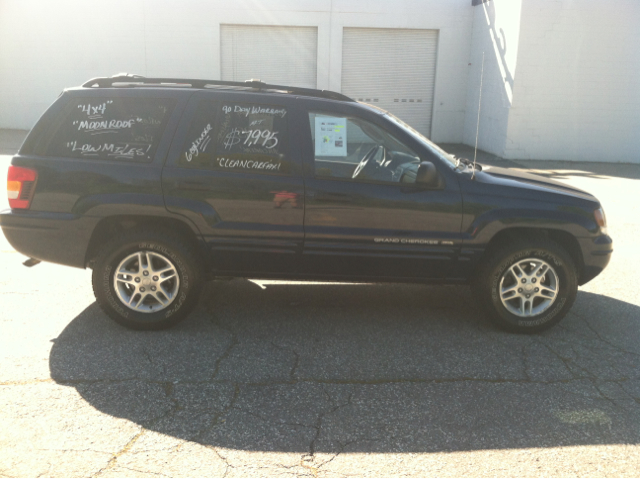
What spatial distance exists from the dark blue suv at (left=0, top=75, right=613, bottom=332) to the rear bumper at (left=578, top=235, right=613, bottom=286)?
167 millimetres

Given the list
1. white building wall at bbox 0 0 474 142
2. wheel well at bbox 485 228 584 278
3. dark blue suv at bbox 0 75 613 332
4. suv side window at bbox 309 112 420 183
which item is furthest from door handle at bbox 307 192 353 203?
white building wall at bbox 0 0 474 142

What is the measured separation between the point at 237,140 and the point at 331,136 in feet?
2.36

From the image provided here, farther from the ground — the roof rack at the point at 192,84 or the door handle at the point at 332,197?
the roof rack at the point at 192,84

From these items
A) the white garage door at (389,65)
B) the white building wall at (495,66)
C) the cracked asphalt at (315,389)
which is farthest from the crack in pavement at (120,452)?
the white garage door at (389,65)

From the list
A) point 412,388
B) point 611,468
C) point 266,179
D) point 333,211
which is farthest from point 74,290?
point 611,468

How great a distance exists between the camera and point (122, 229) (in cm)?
475

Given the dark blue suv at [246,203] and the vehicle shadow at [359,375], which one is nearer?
the vehicle shadow at [359,375]

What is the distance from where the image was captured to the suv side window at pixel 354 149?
183 inches

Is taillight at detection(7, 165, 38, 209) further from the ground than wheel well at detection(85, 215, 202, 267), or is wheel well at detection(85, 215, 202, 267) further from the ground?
taillight at detection(7, 165, 38, 209)

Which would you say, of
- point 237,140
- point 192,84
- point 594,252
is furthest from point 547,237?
point 192,84

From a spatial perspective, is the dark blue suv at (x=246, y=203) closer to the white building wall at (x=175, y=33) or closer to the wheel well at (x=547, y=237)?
the wheel well at (x=547, y=237)

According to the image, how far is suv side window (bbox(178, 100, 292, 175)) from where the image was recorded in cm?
461

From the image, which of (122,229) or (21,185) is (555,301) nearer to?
(122,229)

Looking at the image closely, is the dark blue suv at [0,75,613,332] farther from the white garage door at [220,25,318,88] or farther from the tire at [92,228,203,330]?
the white garage door at [220,25,318,88]
